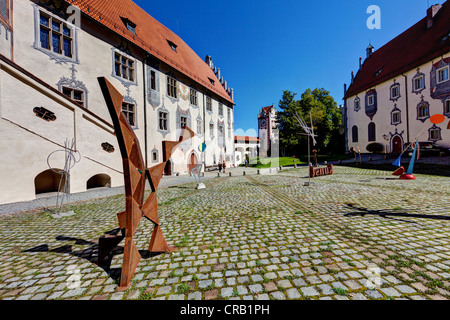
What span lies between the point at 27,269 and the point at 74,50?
46.3 feet

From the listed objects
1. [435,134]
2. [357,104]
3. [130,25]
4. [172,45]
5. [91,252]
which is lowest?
[91,252]

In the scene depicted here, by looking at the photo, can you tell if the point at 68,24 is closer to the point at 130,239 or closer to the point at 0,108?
the point at 0,108

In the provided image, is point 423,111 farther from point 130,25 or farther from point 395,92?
point 130,25

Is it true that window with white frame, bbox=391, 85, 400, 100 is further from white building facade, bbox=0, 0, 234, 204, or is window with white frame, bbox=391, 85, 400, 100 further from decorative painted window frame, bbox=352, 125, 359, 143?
white building facade, bbox=0, 0, 234, 204

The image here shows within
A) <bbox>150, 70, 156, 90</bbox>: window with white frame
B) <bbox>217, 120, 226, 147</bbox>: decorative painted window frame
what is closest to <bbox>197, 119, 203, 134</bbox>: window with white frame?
<bbox>217, 120, 226, 147</bbox>: decorative painted window frame

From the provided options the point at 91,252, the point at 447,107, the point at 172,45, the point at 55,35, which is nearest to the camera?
the point at 91,252

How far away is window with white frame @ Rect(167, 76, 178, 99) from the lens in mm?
18953

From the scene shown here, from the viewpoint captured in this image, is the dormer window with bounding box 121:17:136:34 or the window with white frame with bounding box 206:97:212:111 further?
the window with white frame with bounding box 206:97:212:111

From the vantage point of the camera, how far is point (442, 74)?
67.5 feet

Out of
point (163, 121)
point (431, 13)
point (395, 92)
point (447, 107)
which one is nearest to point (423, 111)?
point (447, 107)

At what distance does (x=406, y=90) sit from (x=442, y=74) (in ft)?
12.5

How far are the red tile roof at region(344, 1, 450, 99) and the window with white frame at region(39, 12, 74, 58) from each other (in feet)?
111

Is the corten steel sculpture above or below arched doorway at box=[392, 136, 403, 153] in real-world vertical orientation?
below

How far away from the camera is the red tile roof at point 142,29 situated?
13.8 m
